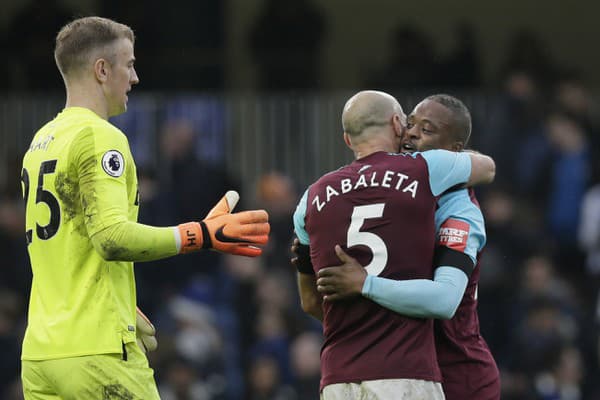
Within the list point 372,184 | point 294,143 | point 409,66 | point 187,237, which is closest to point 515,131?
point 409,66

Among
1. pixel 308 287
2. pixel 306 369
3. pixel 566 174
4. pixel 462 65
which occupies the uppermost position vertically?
pixel 462 65

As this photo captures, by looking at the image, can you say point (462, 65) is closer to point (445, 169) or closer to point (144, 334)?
point (445, 169)

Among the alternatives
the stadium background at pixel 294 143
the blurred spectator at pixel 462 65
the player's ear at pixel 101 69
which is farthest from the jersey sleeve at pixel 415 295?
the blurred spectator at pixel 462 65

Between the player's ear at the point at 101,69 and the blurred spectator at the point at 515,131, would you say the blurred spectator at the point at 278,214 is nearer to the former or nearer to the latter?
the blurred spectator at the point at 515,131

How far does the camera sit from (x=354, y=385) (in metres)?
4.77

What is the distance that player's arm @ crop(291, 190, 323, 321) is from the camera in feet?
16.8

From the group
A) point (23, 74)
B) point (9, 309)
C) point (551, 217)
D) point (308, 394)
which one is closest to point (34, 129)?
point (23, 74)

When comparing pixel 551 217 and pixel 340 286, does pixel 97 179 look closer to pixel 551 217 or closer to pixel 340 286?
pixel 340 286

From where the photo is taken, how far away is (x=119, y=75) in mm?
4898

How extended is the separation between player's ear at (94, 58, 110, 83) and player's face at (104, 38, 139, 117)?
0.05 feet

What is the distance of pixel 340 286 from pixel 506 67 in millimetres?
8446

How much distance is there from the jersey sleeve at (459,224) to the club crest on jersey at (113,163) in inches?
50.1

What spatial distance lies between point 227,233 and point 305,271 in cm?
59

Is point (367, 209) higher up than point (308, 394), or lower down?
higher up
